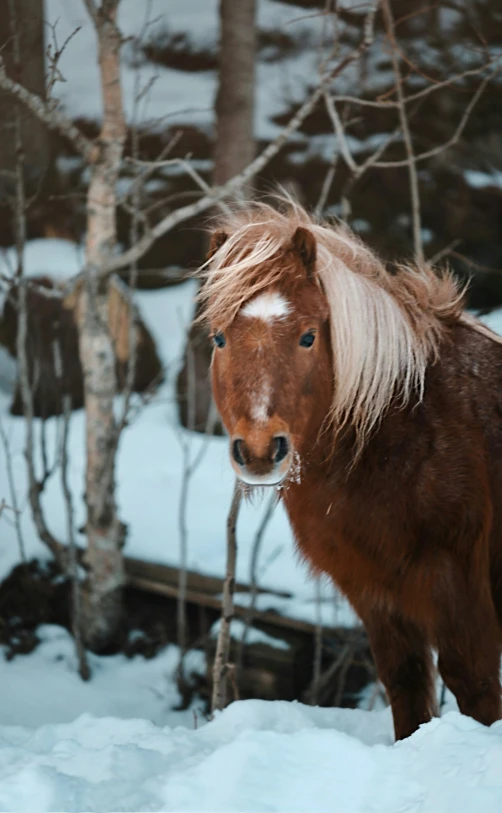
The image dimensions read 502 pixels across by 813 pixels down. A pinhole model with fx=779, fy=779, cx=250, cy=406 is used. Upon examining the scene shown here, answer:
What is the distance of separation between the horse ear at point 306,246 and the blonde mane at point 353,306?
41 mm

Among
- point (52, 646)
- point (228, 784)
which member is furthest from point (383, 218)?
point (228, 784)

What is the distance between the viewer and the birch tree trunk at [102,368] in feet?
15.1

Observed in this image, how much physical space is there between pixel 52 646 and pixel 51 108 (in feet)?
11.7

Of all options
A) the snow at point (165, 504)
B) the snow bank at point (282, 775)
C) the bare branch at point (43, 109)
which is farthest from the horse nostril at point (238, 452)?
the bare branch at point (43, 109)

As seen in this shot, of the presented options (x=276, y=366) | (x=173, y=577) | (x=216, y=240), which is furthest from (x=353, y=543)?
(x=173, y=577)

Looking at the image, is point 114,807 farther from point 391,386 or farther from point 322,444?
point 391,386

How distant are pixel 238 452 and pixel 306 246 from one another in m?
0.74

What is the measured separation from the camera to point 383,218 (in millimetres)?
8352

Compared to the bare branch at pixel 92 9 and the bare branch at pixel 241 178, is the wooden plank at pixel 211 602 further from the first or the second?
the bare branch at pixel 92 9

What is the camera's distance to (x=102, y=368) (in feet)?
16.7

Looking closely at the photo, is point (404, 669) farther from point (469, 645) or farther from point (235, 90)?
point (235, 90)

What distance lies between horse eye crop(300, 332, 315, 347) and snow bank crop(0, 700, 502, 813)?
3.80 ft

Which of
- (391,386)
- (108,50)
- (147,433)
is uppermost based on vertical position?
(108,50)

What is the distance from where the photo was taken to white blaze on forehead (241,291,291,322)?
242 centimetres
